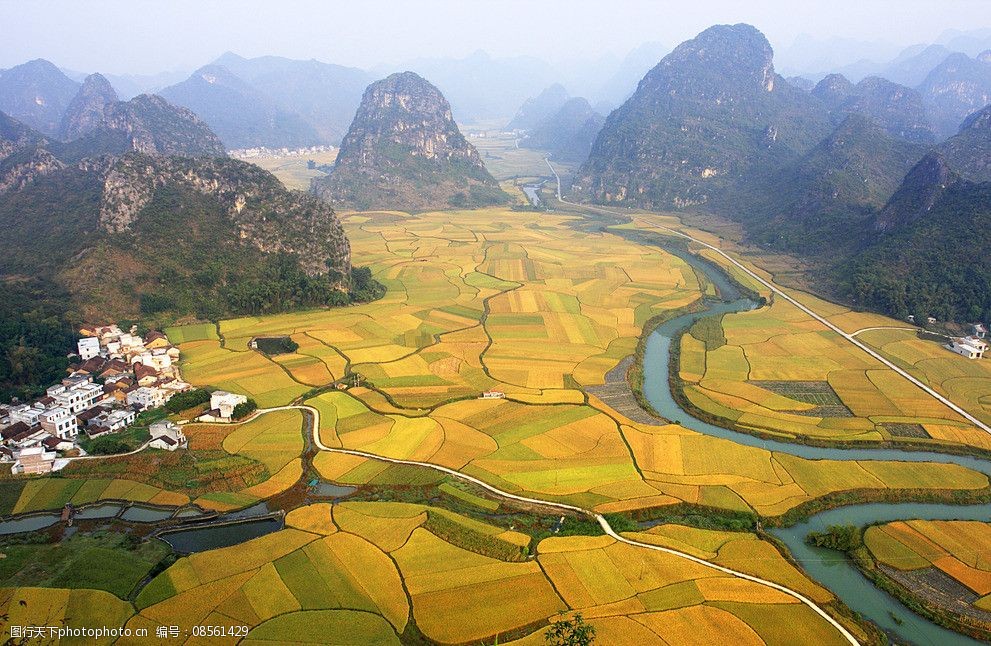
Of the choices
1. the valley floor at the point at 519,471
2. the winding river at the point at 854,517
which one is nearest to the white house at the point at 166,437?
the valley floor at the point at 519,471

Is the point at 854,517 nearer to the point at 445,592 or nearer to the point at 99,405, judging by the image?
the point at 445,592

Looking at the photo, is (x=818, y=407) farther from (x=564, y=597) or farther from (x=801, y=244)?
(x=801, y=244)

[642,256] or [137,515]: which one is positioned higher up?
[642,256]

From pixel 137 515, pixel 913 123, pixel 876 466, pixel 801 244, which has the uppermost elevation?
pixel 913 123

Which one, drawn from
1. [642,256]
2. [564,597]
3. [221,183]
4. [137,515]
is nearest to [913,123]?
[642,256]

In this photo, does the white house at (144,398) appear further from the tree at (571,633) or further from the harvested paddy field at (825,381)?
the harvested paddy field at (825,381)

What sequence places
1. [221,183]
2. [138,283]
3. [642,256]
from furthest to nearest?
[642,256] < [221,183] < [138,283]

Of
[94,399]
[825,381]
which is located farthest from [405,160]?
[825,381]
